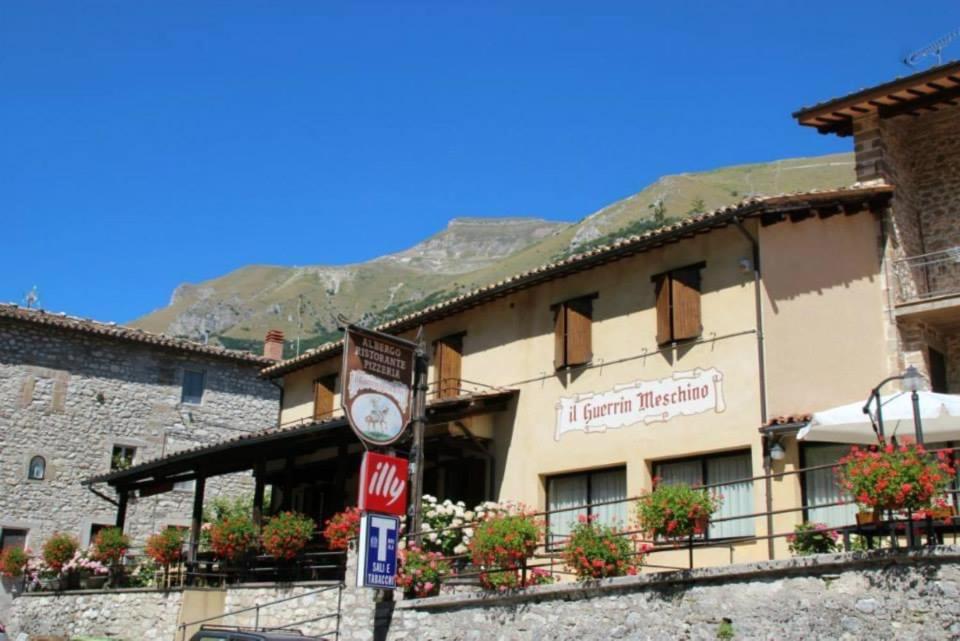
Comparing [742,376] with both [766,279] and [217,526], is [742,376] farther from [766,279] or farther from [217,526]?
[217,526]

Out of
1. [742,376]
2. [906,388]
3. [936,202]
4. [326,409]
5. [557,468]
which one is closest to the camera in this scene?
[906,388]

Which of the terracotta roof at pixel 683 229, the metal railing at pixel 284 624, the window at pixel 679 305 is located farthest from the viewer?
the window at pixel 679 305

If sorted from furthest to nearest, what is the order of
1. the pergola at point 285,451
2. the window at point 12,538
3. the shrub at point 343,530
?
the window at point 12,538 → the pergola at point 285,451 → the shrub at point 343,530

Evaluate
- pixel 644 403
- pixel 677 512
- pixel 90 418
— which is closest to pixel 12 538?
pixel 90 418

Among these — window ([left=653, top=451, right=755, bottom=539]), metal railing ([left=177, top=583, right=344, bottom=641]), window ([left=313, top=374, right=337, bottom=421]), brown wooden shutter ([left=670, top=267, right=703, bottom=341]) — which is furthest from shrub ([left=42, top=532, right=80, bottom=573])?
brown wooden shutter ([left=670, top=267, right=703, bottom=341])

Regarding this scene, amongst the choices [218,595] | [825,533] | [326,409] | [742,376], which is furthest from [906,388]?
[326,409]

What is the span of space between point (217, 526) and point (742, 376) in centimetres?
1128

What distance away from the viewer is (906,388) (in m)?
Result: 13.2

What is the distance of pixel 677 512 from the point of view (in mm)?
14266

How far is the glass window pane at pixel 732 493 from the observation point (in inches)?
701

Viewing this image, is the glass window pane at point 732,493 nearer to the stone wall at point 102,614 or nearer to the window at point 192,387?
the stone wall at point 102,614

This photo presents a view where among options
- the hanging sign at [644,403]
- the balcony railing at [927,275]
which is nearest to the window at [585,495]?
the hanging sign at [644,403]

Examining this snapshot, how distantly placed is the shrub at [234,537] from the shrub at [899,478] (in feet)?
44.5

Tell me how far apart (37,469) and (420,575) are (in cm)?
1966
